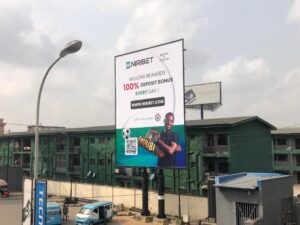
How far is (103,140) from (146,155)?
93.6 ft

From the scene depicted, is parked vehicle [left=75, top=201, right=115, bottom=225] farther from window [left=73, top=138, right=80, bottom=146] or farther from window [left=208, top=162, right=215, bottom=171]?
window [left=73, top=138, right=80, bottom=146]

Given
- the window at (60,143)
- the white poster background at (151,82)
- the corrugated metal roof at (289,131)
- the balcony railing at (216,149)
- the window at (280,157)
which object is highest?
the white poster background at (151,82)

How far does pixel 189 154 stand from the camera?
57.0 meters

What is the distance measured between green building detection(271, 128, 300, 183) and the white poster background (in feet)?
150

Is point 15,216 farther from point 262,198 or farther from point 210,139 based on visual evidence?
point 262,198

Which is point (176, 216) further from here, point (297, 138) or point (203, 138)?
point (297, 138)

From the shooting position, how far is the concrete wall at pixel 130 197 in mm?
39062

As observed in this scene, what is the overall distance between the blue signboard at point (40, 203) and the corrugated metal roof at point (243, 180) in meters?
17.2

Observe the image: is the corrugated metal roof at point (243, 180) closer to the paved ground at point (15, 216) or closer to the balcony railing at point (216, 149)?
the paved ground at point (15, 216)

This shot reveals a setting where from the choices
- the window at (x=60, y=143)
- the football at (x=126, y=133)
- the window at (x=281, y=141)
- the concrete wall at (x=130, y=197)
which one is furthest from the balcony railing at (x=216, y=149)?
the window at (x=60, y=143)

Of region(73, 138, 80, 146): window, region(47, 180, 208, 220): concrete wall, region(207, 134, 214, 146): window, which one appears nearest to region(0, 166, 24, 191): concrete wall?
region(73, 138, 80, 146): window

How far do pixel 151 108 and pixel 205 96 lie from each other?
38183 millimetres

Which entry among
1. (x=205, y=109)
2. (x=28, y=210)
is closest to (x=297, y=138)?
(x=205, y=109)

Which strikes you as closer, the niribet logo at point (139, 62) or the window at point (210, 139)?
the niribet logo at point (139, 62)
